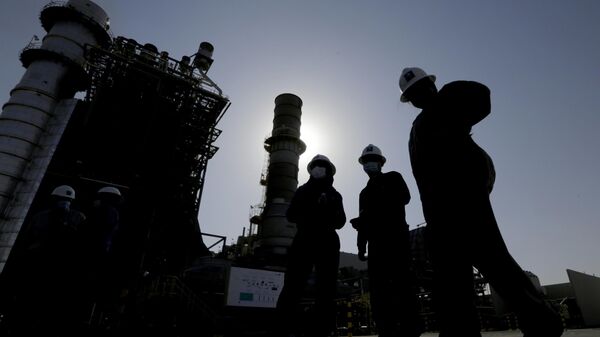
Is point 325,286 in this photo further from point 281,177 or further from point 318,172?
point 281,177

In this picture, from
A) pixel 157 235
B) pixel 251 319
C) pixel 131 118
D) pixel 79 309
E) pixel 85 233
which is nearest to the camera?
pixel 79 309

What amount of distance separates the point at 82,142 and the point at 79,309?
18848mm

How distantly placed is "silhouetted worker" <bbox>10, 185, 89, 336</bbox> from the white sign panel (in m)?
9.24

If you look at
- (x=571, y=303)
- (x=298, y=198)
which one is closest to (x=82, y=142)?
(x=298, y=198)

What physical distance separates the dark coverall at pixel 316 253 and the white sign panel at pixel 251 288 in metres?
9.44

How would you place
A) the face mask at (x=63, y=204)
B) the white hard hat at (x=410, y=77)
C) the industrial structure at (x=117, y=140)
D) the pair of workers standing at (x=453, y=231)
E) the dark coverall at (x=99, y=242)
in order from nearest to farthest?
1. the pair of workers standing at (x=453, y=231)
2. the white hard hat at (x=410, y=77)
3. the dark coverall at (x=99, y=242)
4. the face mask at (x=63, y=204)
5. the industrial structure at (x=117, y=140)

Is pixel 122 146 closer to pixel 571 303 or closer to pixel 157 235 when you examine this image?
pixel 157 235

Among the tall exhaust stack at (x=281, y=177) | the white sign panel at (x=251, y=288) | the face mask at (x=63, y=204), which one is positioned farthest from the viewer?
the tall exhaust stack at (x=281, y=177)

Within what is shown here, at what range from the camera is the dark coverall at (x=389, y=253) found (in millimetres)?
3227

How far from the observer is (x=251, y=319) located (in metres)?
12.3

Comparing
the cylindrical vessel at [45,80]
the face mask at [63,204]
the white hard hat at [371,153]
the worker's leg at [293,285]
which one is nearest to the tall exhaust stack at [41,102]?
the cylindrical vessel at [45,80]

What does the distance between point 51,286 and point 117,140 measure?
18098 millimetres

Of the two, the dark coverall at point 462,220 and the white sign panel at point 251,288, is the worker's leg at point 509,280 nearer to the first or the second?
the dark coverall at point 462,220

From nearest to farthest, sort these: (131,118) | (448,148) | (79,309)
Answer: (448,148), (79,309), (131,118)
